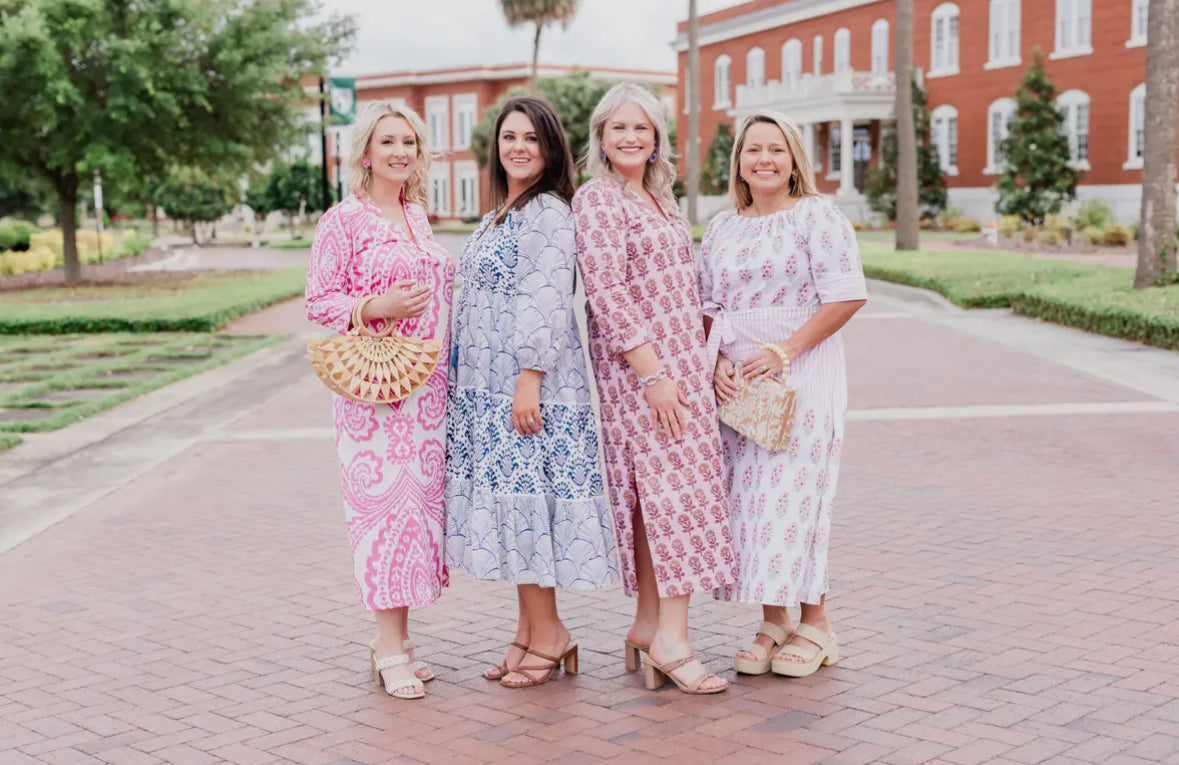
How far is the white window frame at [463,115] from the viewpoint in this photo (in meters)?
68.4

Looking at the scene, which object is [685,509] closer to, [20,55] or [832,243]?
[832,243]

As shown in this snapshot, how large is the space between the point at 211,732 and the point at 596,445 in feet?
4.93

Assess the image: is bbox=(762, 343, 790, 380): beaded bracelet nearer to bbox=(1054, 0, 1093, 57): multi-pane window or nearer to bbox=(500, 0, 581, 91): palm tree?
bbox=(1054, 0, 1093, 57): multi-pane window

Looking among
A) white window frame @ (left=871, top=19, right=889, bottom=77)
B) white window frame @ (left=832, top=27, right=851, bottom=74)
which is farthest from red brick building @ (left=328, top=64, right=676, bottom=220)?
white window frame @ (left=871, top=19, right=889, bottom=77)

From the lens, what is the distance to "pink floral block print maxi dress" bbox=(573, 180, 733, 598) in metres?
4.47

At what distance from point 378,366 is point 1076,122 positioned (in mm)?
35062

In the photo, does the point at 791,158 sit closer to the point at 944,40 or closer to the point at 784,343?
the point at 784,343

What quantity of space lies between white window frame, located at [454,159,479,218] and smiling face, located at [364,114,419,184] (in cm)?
6389

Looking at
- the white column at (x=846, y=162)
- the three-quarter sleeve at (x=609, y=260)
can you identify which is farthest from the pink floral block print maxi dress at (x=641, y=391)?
the white column at (x=846, y=162)

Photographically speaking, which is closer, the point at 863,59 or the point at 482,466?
the point at 482,466

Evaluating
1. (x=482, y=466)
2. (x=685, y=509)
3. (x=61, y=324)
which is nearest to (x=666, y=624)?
(x=685, y=509)

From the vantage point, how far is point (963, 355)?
13.9 m

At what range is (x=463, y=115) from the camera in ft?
226

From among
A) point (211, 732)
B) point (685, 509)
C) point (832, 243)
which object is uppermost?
point (832, 243)
